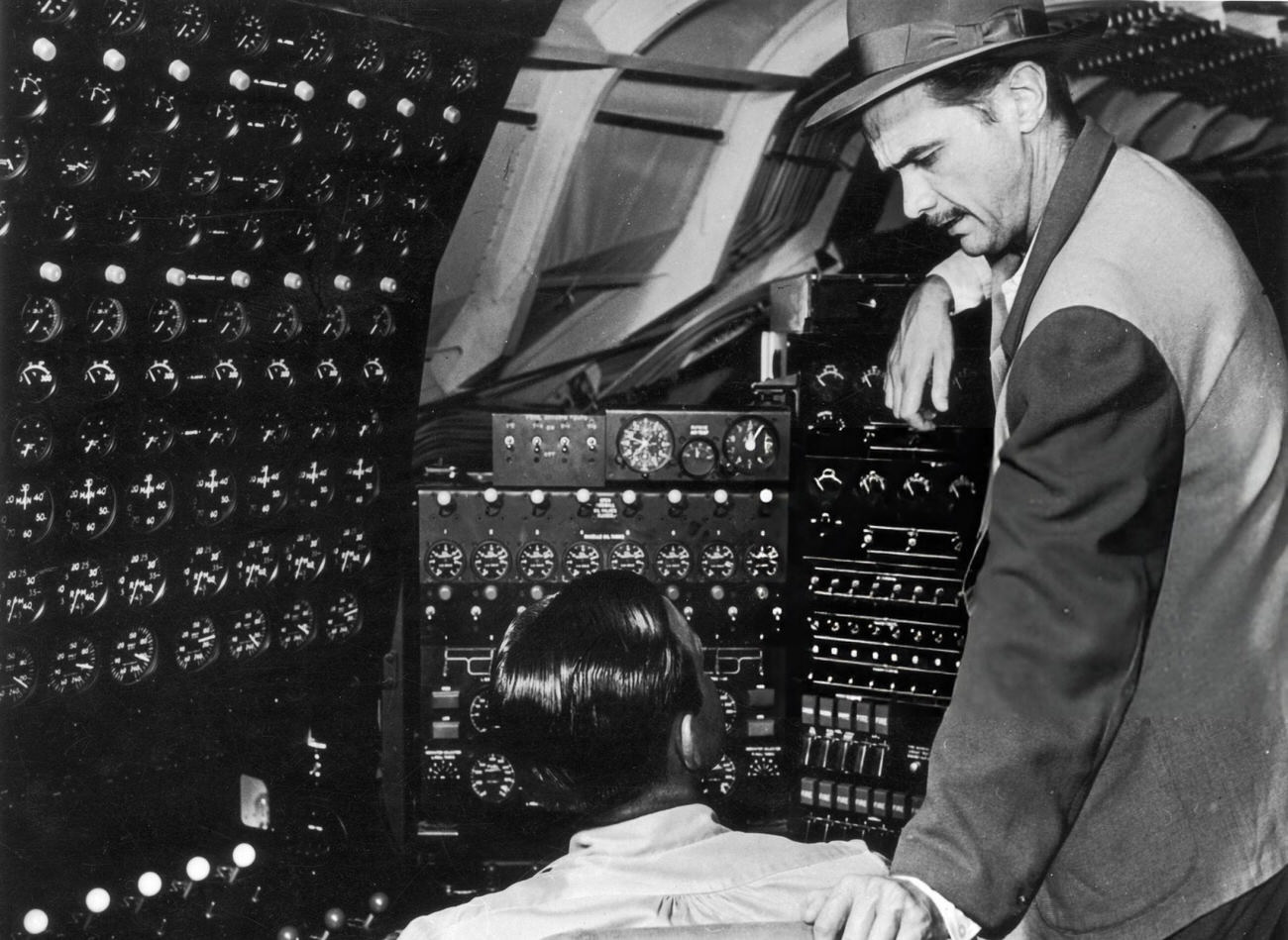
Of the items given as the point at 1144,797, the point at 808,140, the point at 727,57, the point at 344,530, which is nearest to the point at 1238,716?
the point at 1144,797

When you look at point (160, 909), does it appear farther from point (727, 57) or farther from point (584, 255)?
point (727, 57)

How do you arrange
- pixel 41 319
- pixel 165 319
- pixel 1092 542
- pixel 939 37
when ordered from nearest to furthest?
pixel 1092 542 < pixel 939 37 < pixel 41 319 < pixel 165 319

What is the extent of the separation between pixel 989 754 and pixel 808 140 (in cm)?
178

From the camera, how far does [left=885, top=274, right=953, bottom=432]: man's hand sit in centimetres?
283

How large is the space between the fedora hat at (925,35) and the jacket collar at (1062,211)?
343 mm

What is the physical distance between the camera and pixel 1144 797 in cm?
208

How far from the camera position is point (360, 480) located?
319 cm

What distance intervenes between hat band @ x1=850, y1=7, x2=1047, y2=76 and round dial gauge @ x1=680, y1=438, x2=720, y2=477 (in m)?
1.03

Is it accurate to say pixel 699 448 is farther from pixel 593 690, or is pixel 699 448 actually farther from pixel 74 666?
pixel 74 666

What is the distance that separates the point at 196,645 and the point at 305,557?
392 millimetres

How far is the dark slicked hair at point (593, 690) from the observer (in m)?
2.09

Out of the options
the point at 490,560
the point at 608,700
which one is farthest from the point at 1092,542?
the point at 490,560

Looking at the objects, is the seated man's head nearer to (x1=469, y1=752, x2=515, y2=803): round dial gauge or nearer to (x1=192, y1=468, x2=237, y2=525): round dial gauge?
(x1=469, y1=752, x2=515, y2=803): round dial gauge

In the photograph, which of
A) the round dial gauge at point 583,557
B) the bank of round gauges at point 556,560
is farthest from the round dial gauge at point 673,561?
the round dial gauge at point 583,557
